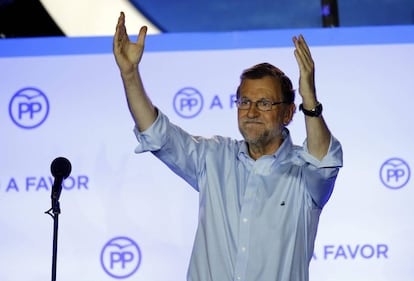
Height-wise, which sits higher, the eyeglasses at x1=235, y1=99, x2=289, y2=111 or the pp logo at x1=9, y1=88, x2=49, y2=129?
the pp logo at x1=9, y1=88, x2=49, y2=129

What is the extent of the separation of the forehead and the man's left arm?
22 cm

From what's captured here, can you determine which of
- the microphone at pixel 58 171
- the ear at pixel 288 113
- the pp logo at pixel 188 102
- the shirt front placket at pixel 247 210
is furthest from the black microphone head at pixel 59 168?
the pp logo at pixel 188 102

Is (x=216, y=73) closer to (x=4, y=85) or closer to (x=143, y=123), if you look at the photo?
(x=4, y=85)

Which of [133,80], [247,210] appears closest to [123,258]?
[247,210]

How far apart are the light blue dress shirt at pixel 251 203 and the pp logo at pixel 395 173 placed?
125 cm

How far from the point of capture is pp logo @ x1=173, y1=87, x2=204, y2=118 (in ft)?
12.5

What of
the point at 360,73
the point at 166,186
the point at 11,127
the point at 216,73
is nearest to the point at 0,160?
the point at 11,127

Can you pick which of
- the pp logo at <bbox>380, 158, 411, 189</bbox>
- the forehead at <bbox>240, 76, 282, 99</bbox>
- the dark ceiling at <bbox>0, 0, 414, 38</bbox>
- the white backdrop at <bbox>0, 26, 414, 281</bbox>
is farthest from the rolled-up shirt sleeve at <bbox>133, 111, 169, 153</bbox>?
the dark ceiling at <bbox>0, 0, 414, 38</bbox>

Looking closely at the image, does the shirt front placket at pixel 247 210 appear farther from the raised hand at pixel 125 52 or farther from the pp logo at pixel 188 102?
the pp logo at pixel 188 102

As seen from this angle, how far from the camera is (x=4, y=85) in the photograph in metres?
3.87

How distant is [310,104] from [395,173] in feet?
5.02

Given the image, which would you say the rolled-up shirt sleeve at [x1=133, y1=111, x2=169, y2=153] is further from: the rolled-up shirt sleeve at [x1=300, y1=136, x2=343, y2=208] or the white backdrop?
the white backdrop

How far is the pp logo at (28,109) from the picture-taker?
3844 millimetres

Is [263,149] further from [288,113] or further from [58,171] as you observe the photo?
[58,171]
